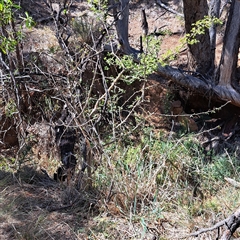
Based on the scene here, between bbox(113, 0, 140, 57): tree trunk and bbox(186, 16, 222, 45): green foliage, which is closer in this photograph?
bbox(186, 16, 222, 45): green foliage

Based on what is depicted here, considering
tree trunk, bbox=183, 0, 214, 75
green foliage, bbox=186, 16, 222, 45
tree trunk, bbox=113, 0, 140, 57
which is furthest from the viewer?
tree trunk, bbox=183, 0, 214, 75

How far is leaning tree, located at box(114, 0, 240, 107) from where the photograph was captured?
556 centimetres

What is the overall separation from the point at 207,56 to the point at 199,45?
308 millimetres

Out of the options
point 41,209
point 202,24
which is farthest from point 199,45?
point 41,209

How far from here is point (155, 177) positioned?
3574mm

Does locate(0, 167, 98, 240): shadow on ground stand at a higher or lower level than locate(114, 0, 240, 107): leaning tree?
lower

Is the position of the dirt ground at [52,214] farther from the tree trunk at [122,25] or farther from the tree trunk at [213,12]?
the tree trunk at [213,12]

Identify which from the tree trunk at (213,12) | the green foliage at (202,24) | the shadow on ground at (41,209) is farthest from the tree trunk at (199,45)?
the shadow on ground at (41,209)

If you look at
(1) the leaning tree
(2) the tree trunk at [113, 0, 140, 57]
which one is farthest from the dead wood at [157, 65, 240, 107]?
(2) the tree trunk at [113, 0, 140, 57]

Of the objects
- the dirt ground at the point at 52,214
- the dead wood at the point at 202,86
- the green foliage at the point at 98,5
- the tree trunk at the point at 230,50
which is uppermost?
the green foliage at the point at 98,5

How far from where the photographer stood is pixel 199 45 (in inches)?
239

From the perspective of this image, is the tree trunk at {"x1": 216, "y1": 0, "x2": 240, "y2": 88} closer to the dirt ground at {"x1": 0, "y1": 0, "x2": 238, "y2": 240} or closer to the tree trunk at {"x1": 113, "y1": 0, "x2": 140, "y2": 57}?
the tree trunk at {"x1": 113, "y1": 0, "x2": 140, "y2": 57}

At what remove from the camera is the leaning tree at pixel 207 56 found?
5.56m

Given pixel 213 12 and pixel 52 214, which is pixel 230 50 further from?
pixel 52 214
